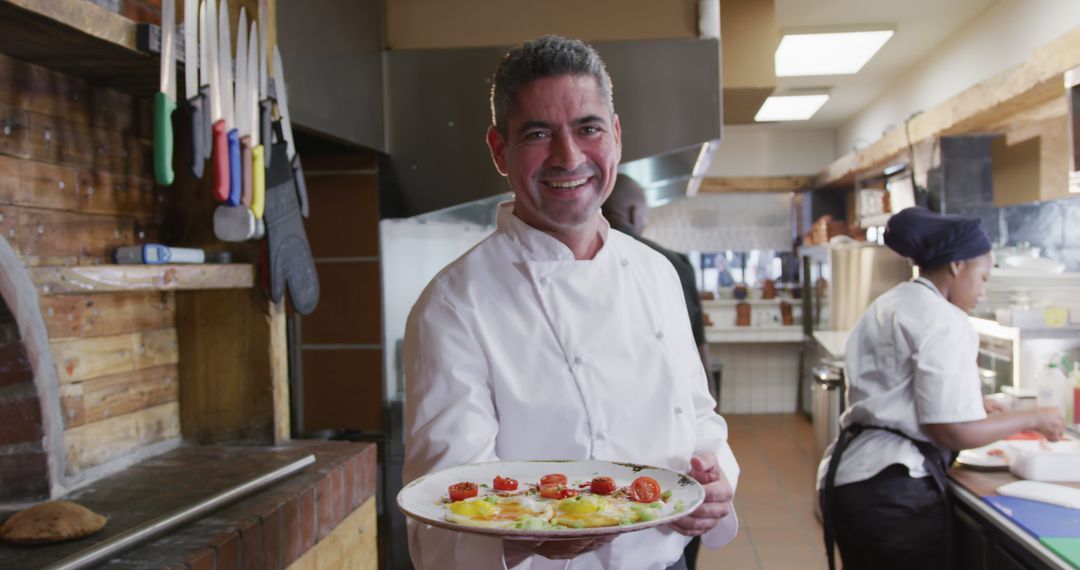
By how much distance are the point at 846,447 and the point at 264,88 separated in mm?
2153

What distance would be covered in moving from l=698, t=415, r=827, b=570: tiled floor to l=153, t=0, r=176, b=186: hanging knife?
3699 mm

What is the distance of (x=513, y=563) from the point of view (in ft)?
4.04

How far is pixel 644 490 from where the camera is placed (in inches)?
47.8

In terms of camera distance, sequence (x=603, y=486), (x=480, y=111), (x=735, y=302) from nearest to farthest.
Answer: (x=603, y=486) → (x=480, y=111) → (x=735, y=302)

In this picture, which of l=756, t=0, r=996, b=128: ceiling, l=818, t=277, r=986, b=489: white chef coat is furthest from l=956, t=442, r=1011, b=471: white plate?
l=756, t=0, r=996, b=128: ceiling

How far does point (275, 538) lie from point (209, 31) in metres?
1.13

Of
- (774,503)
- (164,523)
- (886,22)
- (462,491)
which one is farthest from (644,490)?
(886,22)

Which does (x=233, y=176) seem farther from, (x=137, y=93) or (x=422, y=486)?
(x=422, y=486)

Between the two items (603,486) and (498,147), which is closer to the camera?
(603,486)

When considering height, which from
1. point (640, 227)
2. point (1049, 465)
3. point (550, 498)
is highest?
point (640, 227)

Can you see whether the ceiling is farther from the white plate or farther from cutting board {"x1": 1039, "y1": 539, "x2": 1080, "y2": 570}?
cutting board {"x1": 1039, "y1": 539, "x2": 1080, "y2": 570}

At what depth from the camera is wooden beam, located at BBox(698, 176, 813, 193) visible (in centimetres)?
923

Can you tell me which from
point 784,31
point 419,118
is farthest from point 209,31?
point 784,31

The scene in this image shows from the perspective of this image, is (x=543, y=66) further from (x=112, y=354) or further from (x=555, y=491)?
(x=112, y=354)
